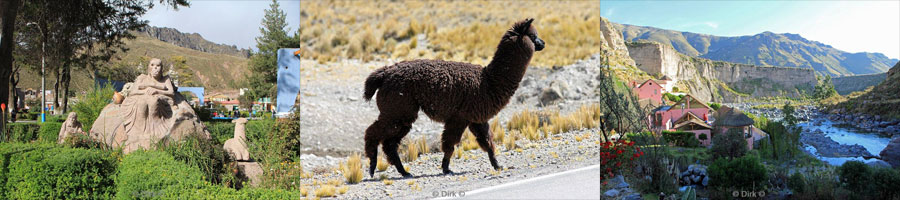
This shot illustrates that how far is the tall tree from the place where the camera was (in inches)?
217

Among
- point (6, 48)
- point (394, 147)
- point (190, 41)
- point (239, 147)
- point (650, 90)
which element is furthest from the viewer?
point (190, 41)

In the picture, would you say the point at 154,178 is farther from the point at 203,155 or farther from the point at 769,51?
the point at 769,51

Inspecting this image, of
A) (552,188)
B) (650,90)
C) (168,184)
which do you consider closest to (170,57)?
(168,184)

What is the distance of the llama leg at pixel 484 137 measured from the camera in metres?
4.14

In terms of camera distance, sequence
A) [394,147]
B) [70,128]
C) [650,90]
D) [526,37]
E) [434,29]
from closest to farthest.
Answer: [526,37] < [394,147] < [434,29] < [650,90] < [70,128]


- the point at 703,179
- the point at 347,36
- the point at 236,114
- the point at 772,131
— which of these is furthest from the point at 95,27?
the point at 772,131

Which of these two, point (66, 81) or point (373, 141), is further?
point (66, 81)

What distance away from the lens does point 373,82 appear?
13.3ft

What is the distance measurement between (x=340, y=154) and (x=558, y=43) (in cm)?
234

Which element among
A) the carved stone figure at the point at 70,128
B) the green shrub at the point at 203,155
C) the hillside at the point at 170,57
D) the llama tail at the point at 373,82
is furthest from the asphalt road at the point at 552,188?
the carved stone figure at the point at 70,128

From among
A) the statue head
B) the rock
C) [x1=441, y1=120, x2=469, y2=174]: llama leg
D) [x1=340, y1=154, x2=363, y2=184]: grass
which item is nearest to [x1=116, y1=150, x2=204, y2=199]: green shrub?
[x1=340, y1=154, x2=363, y2=184]: grass

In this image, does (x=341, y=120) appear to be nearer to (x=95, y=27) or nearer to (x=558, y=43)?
(x=558, y=43)

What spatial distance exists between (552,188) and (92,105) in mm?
8850

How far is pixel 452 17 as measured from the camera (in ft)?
15.0
